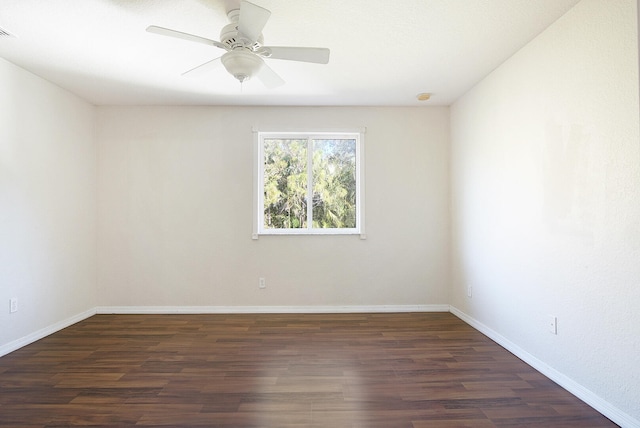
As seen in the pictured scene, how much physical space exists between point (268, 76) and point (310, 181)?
1848 mm

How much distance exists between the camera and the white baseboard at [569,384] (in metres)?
1.85

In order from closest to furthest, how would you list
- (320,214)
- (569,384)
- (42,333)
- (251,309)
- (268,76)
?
(569,384), (268,76), (42,333), (251,309), (320,214)

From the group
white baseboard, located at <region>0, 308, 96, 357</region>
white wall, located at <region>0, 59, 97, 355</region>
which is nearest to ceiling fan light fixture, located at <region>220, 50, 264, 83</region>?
white wall, located at <region>0, 59, 97, 355</region>

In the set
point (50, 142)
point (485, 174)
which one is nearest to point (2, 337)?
point (50, 142)

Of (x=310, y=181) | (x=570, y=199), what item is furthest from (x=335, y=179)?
(x=570, y=199)

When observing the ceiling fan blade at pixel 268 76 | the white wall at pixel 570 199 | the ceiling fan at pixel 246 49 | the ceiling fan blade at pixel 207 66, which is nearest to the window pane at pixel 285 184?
the ceiling fan blade at pixel 268 76

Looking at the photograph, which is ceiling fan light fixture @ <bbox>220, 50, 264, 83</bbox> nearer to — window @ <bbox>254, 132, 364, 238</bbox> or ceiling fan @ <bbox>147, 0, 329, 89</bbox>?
ceiling fan @ <bbox>147, 0, 329, 89</bbox>

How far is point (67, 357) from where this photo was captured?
2.77 meters

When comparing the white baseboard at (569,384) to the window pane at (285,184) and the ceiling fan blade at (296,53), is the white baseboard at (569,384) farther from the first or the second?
the ceiling fan blade at (296,53)

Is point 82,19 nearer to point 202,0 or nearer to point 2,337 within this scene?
point 202,0

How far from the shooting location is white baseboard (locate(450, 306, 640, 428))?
1.85m

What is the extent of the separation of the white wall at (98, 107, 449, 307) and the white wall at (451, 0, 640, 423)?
0.87m

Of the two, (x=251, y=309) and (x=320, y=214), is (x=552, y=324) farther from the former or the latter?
(x=251, y=309)

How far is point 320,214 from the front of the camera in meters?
4.21
